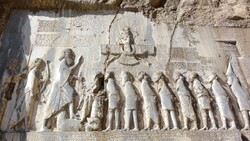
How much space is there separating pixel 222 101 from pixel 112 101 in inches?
75.8

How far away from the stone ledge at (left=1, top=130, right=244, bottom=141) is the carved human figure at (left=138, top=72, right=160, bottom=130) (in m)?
0.19

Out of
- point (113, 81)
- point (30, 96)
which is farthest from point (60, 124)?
point (113, 81)

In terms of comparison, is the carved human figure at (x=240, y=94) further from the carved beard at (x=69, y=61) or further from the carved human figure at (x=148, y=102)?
the carved beard at (x=69, y=61)

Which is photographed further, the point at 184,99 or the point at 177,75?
the point at 177,75

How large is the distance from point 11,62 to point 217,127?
3870 millimetres

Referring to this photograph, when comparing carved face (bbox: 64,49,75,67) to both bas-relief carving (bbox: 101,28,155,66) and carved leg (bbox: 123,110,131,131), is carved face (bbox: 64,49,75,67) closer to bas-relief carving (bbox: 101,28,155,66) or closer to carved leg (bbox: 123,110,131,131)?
bas-relief carving (bbox: 101,28,155,66)

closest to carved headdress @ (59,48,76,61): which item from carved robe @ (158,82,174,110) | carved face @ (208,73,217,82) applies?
carved robe @ (158,82,174,110)

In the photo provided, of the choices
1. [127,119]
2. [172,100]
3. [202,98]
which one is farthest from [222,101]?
[127,119]

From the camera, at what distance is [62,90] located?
18.0ft

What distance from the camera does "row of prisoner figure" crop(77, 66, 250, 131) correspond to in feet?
17.3

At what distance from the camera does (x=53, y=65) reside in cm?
596

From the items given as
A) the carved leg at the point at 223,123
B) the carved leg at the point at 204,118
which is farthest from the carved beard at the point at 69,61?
the carved leg at the point at 223,123

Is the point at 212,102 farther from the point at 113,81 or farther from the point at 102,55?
the point at 102,55

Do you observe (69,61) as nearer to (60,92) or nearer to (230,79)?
(60,92)
